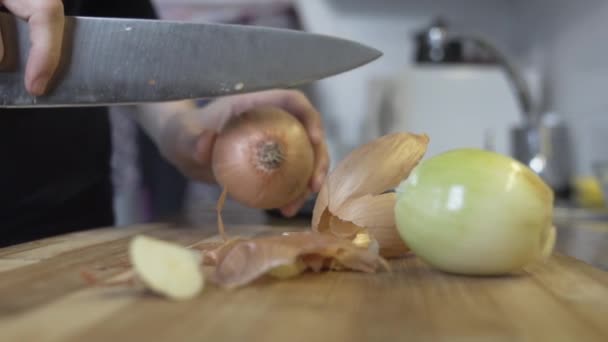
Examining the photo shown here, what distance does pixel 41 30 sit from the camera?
74cm

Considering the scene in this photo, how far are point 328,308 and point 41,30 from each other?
0.46m

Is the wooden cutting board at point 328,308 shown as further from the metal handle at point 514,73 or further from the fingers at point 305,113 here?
the metal handle at point 514,73

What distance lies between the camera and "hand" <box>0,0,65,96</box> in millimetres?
735

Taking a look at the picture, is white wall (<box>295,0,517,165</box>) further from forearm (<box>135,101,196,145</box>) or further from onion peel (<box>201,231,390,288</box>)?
onion peel (<box>201,231,390,288</box>)

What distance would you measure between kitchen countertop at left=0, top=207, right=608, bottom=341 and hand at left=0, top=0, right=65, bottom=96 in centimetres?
22

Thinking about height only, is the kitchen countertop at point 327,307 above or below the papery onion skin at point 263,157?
below

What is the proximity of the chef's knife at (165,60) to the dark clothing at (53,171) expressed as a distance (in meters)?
0.22

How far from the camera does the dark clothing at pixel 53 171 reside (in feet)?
3.34

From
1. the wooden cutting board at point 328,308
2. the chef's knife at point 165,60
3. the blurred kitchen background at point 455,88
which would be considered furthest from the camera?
the blurred kitchen background at point 455,88

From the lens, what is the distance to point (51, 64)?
76cm

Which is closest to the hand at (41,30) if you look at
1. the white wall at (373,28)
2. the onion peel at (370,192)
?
the onion peel at (370,192)

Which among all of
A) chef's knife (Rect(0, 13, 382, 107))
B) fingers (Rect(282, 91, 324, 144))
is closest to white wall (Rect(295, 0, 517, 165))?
fingers (Rect(282, 91, 324, 144))

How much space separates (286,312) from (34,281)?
9.8 inches

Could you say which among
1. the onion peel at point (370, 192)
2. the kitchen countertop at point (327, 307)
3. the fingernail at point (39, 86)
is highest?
the fingernail at point (39, 86)
